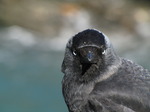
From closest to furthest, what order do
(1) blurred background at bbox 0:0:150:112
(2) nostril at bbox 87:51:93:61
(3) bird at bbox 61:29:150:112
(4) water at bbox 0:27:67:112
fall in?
(3) bird at bbox 61:29:150:112
(2) nostril at bbox 87:51:93:61
(4) water at bbox 0:27:67:112
(1) blurred background at bbox 0:0:150:112

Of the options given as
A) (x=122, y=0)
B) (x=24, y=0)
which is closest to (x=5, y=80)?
(x=24, y=0)

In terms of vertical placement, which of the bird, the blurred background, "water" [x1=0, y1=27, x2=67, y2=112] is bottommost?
the bird

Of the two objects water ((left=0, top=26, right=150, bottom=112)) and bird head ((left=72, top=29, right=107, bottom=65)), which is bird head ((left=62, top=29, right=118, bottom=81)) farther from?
water ((left=0, top=26, right=150, bottom=112))

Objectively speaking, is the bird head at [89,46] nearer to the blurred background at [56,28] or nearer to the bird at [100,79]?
the bird at [100,79]

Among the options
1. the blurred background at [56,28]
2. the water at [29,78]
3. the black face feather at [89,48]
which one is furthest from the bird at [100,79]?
the blurred background at [56,28]

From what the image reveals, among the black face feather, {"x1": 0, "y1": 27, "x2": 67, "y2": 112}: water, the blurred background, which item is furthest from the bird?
the blurred background
